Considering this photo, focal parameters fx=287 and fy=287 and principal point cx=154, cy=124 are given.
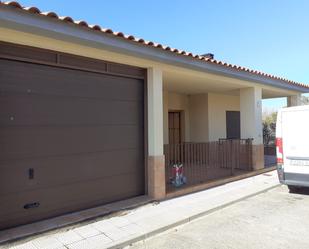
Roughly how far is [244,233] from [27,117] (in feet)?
12.8

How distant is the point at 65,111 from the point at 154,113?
194 centimetres

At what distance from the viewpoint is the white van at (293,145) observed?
652 centimetres

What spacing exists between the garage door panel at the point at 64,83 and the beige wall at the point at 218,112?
20.3ft

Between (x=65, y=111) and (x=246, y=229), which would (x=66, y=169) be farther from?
(x=246, y=229)

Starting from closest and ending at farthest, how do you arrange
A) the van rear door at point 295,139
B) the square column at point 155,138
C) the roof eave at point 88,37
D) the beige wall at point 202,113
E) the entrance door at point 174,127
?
the roof eave at point 88,37, the square column at point 155,138, the van rear door at point 295,139, the beige wall at point 202,113, the entrance door at point 174,127

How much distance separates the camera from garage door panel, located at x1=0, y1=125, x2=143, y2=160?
4477mm

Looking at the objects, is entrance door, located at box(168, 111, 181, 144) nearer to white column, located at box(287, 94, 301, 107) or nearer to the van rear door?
white column, located at box(287, 94, 301, 107)

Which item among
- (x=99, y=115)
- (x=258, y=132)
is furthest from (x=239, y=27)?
(x=99, y=115)

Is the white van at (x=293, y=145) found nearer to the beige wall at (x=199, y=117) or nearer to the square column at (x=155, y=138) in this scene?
the square column at (x=155, y=138)

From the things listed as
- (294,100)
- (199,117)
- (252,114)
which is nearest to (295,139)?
(252,114)

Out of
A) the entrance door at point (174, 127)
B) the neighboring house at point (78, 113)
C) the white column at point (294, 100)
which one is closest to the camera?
the neighboring house at point (78, 113)

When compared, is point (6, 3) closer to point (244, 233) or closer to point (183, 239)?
point (183, 239)

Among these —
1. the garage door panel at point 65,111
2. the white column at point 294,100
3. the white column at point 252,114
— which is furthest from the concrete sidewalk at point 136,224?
the white column at point 294,100

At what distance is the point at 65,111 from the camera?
5164 millimetres
